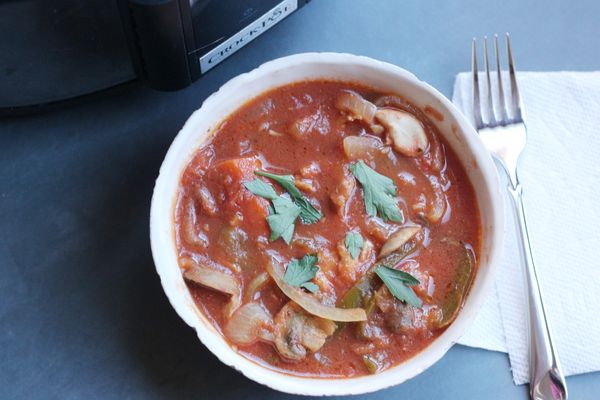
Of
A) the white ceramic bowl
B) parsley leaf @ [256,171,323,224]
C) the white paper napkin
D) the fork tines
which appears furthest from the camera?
the fork tines

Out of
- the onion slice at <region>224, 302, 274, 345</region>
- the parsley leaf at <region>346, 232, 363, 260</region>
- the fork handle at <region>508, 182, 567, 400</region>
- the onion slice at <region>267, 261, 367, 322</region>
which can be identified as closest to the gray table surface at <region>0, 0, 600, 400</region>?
the fork handle at <region>508, 182, 567, 400</region>

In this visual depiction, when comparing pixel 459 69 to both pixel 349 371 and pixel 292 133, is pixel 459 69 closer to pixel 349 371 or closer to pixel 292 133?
pixel 292 133

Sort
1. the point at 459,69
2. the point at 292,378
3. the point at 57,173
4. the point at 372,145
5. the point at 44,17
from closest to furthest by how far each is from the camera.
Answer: the point at 44,17 → the point at 292,378 → the point at 372,145 → the point at 57,173 → the point at 459,69

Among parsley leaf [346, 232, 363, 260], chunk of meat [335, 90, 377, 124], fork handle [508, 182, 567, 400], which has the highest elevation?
chunk of meat [335, 90, 377, 124]

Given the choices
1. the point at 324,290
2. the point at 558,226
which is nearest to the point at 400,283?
the point at 324,290

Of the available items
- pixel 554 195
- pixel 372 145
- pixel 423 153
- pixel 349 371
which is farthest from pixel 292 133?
pixel 554 195

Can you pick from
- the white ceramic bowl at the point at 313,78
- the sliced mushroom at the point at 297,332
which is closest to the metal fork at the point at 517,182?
the white ceramic bowl at the point at 313,78

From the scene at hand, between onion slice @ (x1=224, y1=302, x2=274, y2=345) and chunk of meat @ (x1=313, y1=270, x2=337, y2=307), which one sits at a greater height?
chunk of meat @ (x1=313, y1=270, x2=337, y2=307)

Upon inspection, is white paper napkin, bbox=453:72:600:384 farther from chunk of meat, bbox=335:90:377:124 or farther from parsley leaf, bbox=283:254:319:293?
parsley leaf, bbox=283:254:319:293
